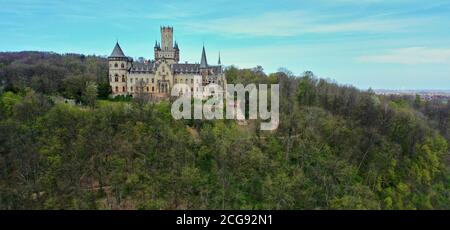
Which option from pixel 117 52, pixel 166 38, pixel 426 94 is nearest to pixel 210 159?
pixel 117 52

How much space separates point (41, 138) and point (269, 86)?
24449mm

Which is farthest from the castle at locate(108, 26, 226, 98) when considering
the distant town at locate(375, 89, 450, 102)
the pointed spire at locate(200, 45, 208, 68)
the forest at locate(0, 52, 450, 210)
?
the distant town at locate(375, 89, 450, 102)

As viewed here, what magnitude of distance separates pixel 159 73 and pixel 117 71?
4402 millimetres

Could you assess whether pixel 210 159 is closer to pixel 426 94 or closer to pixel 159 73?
pixel 159 73

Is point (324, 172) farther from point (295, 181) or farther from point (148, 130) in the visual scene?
point (148, 130)

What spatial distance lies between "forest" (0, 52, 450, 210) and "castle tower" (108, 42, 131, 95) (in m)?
3.71

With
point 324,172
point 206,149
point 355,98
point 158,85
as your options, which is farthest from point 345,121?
point 158,85

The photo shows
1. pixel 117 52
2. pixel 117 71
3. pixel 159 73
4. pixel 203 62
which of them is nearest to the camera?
pixel 117 71

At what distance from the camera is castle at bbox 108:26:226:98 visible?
1484 inches

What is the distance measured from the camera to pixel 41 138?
70.6 ft

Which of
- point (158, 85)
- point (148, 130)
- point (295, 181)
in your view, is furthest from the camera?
point (158, 85)

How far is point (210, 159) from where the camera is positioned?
81.3 feet

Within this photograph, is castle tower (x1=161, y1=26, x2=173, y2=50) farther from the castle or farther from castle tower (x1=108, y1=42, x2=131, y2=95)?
castle tower (x1=108, y1=42, x2=131, y2=95)

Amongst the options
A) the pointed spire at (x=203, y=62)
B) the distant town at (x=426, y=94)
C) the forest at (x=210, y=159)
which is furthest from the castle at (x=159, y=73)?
the distant town at (x=426, y=94)
